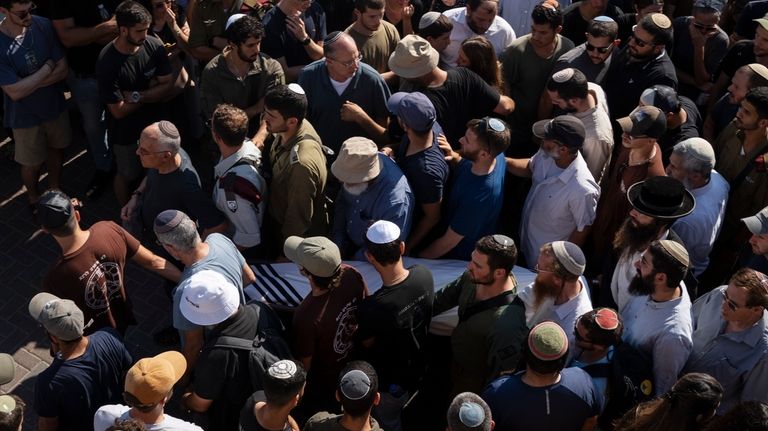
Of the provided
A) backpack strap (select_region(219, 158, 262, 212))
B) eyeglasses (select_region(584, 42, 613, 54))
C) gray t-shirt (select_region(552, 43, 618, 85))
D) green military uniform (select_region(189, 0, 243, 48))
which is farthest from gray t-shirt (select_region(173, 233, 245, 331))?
eyeglasses (select_region(584, 42, 613, 54))

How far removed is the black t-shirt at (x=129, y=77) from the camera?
6.21m

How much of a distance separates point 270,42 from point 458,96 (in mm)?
1983

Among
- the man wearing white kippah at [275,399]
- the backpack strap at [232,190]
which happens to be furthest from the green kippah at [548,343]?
the backpack strap at [232,190]

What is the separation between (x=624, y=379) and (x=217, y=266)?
2544 millimetres

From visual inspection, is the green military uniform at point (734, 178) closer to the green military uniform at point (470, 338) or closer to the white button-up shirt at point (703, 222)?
the white button-up shirt at point (703, 222)

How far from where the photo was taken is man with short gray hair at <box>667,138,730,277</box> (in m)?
5.11

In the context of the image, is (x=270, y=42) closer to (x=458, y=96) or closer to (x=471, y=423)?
(x=458, y=96)

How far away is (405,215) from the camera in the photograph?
17.1 feet

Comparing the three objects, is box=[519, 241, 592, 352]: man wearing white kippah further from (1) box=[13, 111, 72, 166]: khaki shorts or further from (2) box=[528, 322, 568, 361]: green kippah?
(1) box=[13, 111, 72, 166]: khaki shorts

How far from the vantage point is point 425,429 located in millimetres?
5359

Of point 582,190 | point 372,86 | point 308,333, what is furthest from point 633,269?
point 372,86

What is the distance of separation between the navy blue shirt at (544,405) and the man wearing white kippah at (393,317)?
0.79 m

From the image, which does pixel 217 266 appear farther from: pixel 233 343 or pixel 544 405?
pixel 544 405

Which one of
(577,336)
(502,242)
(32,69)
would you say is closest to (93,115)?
(32,69)
